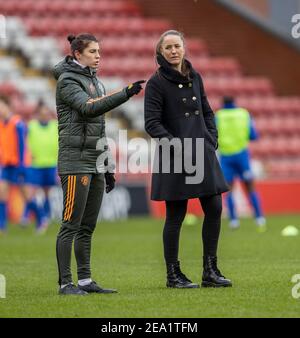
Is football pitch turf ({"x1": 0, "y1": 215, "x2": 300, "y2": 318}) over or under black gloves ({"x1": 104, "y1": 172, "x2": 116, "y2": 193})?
under

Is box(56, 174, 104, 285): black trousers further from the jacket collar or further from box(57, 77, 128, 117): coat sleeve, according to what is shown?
the jacket collar

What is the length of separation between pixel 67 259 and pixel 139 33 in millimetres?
18852

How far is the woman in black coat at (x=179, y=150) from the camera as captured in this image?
859cm

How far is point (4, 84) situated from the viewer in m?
23.9

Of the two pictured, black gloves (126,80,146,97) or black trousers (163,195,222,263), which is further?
black trousers (163,195,222,263)

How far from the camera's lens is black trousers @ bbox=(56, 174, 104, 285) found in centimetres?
844

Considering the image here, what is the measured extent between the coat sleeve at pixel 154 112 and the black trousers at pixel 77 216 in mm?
568

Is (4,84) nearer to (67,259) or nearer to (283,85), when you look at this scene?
(283,85)

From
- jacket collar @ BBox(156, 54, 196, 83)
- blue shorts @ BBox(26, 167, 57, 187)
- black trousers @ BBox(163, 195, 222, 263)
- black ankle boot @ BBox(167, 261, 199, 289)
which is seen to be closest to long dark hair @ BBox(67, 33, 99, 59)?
jacket collar @ BBox(156, 54, 196, 83)

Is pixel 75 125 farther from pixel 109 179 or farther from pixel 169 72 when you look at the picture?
pixel 169 72

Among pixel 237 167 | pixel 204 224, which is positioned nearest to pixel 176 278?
pixel 204 224

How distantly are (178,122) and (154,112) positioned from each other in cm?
22

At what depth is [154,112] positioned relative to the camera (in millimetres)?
8609
